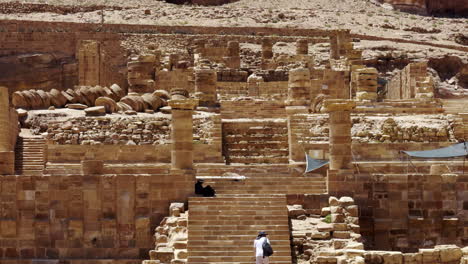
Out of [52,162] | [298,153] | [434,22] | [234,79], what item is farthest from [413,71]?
[434,22]

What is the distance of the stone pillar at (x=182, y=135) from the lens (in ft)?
86.9

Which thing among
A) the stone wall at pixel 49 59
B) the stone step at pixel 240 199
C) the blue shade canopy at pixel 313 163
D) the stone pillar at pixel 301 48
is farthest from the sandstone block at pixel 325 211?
the stone pillar at pixel 301 48

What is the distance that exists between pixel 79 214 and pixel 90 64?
67.9 feet

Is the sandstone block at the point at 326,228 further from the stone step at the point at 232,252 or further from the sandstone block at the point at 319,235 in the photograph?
the stone step at the point at 232,252

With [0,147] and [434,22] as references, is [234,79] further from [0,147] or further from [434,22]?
[434,22]

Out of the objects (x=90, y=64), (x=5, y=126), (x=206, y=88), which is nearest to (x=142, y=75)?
(x=90, y=64)

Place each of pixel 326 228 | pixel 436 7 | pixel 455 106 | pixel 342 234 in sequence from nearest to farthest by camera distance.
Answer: pixel 342 234 < pixel 326 228 < pixel 455 106 < pixel 436 7

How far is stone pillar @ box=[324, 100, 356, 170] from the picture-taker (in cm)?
2644

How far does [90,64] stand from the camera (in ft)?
149

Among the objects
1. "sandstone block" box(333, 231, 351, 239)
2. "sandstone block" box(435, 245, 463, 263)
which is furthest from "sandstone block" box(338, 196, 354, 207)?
"sandstone block" box(435, 245, 463, 263)

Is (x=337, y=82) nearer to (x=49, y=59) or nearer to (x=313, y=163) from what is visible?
(x=313, y=163)

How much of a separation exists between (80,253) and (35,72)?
26980 mm

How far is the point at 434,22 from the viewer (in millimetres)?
70438

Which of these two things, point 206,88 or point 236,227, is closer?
point 236,227
